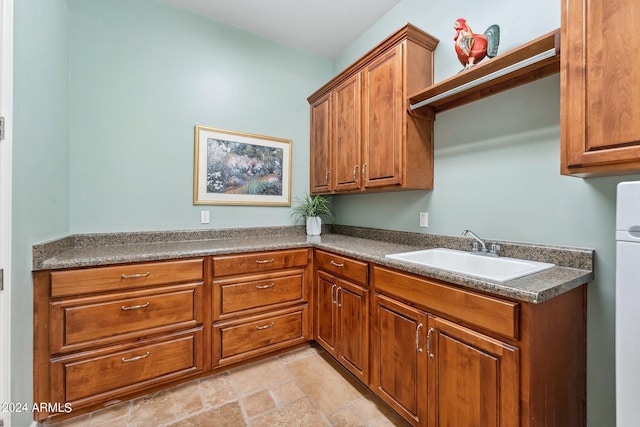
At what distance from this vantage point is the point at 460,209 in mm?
1866

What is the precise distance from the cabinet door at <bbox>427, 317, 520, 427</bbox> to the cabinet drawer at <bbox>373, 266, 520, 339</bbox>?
0.06 m

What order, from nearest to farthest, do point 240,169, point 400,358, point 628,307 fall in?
point 628,307 < point 400,358 < point 240,169

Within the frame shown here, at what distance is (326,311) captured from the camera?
7.13 feet

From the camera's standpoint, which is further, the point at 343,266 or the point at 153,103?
the point at 153,103

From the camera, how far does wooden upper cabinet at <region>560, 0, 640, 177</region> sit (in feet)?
3.15

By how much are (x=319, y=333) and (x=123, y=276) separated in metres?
1.47

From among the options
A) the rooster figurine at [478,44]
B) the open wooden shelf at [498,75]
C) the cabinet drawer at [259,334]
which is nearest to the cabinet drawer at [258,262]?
the cabinet drawer at [259,334]

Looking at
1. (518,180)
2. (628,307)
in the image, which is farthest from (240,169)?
(628,307)

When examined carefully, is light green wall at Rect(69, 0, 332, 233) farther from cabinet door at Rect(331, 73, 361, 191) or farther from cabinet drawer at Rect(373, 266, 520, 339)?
cabinet drawer at Rect(373, 266, 520, 339)

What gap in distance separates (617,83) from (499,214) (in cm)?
82

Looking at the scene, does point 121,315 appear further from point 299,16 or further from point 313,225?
Answer: point 299,16

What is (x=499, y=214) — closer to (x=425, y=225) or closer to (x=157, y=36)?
(x=425, y=225)

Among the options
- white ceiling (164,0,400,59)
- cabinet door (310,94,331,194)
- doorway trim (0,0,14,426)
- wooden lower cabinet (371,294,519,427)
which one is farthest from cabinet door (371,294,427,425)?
white ceiling (164,0,400,59)

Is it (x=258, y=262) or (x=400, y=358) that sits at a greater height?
(x=258, y=262)
